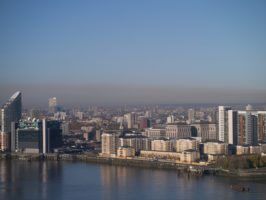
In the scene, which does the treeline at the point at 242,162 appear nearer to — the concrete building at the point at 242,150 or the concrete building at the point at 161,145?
the concrete building at the point at 242,150

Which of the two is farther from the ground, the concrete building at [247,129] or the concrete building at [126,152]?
the concrete building at [247,129]

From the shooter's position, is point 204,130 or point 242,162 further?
point 204,130

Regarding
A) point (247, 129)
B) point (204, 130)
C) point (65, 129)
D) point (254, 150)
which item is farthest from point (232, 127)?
point (65, 129)

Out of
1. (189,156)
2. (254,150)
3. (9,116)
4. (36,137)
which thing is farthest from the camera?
(9,116)

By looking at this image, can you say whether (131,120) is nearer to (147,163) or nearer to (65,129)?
(65,129)

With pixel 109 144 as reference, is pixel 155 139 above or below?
above

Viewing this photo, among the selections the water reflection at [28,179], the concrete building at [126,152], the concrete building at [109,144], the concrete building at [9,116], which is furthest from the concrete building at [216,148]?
the concrete building at [9,116]

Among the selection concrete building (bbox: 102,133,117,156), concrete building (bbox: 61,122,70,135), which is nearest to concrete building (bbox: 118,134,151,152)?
concrete building (bbox: 102,133,117,156)
